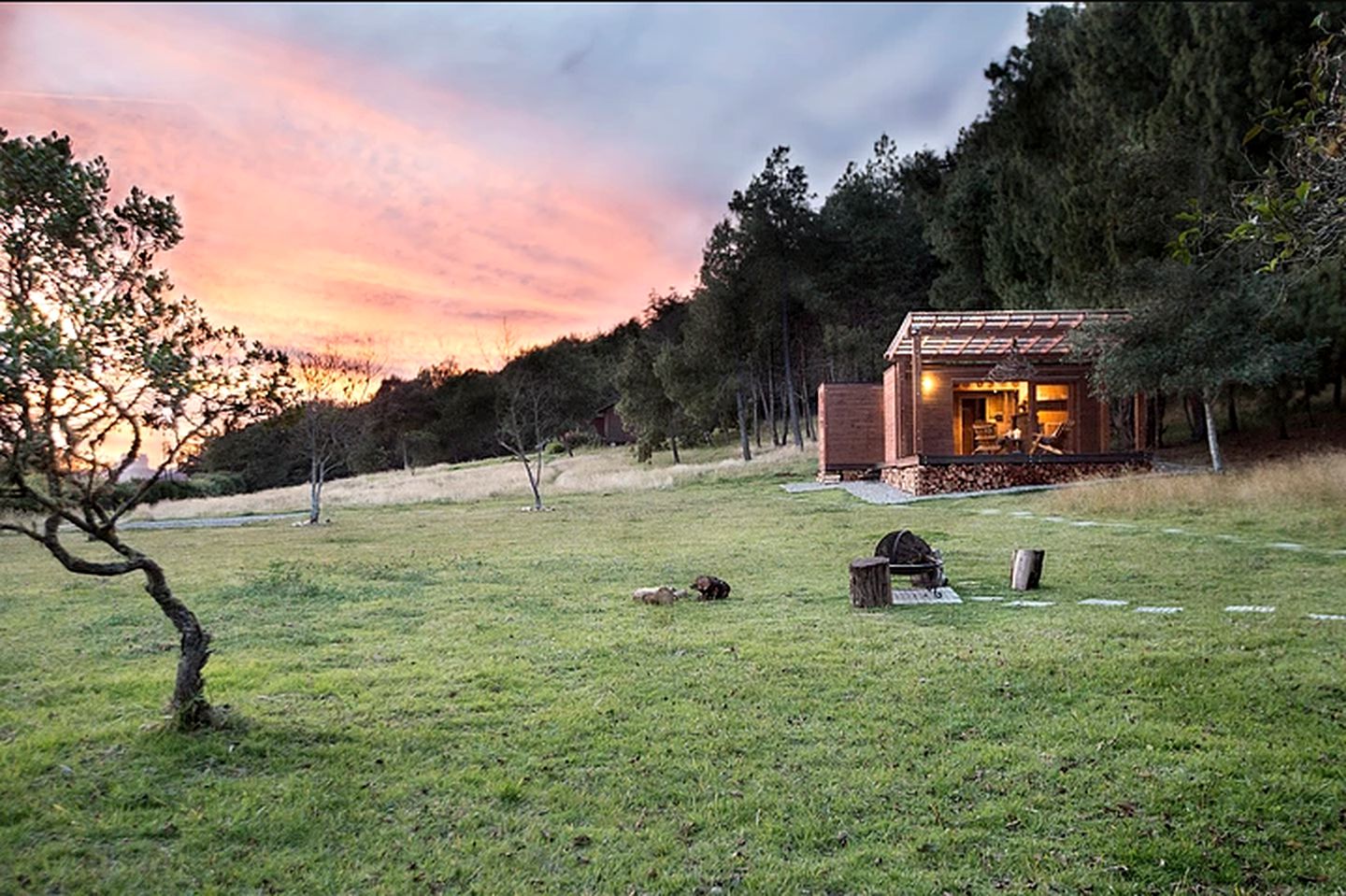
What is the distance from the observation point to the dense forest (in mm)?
6148

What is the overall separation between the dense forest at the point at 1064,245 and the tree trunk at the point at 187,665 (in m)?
1.07

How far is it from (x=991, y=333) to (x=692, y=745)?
1825 centimetres

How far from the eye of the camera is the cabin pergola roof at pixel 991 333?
63.2 feet

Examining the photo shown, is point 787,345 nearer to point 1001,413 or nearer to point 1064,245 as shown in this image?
point 1001,413

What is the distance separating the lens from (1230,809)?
145 inches

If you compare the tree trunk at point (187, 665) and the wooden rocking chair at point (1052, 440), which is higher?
the wooden rocking chair at point (1052, 440)

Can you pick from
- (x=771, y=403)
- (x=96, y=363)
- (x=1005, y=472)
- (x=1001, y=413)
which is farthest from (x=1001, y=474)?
(x=771, y=403)

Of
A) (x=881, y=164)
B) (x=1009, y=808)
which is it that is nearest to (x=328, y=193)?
(x=1009, y=808)

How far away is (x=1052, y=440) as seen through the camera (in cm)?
2170

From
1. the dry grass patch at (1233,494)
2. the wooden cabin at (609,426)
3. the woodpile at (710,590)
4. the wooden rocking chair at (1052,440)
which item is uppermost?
the wooden cabin at (609,426)

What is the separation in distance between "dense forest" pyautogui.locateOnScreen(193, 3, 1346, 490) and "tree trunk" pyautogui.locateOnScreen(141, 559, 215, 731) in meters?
1.07

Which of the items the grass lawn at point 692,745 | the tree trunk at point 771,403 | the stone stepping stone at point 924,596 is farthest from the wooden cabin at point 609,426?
the stone stepping stone at point 924,596

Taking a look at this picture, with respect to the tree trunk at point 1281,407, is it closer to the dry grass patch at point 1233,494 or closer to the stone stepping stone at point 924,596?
the dry grass patch at point 1233,494

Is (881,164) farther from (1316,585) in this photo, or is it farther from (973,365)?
(1316,585)
